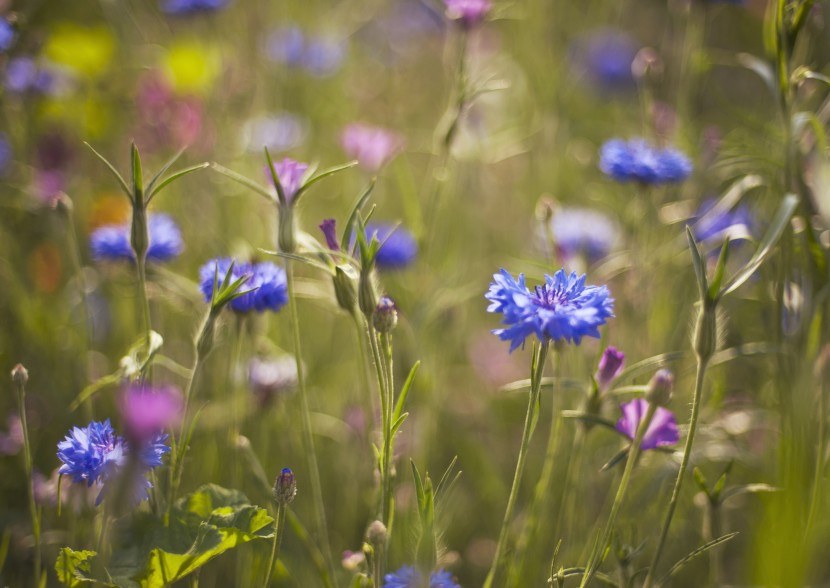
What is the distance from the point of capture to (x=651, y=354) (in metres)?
1.64

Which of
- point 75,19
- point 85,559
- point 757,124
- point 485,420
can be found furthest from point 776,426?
point 75,19

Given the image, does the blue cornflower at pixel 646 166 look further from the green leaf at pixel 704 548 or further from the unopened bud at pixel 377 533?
the unopened bud at pixel 377 533

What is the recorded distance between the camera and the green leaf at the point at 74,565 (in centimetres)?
90

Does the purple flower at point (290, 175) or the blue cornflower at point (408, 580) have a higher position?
the purple flower at point (290, 175)

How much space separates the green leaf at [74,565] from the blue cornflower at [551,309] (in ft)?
1.82

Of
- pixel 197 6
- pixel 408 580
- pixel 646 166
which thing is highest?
pixel 197 6

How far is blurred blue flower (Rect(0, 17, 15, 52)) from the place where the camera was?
4.69 ft

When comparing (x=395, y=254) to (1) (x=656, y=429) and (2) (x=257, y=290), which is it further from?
(1) (x=656, y=429)

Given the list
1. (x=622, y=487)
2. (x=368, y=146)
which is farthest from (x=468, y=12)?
(x=622, y=487)

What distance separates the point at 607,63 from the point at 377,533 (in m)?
2.46

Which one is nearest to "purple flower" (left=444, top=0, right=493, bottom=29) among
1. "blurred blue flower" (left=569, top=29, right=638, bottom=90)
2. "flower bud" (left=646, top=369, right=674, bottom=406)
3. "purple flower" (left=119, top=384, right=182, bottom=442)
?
"flower bud" (left=646, top=369, right=674, bottom=406)

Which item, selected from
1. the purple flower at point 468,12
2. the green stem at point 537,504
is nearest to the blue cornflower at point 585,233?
the purple flower at point 468,12

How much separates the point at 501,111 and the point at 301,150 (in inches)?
33.5

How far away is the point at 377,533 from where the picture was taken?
862mm
